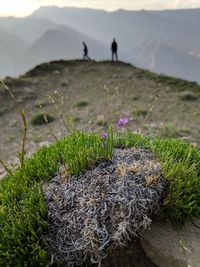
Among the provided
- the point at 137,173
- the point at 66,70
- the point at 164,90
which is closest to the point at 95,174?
the point at 137,173

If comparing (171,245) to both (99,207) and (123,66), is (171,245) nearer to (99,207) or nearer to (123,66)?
(99,207)

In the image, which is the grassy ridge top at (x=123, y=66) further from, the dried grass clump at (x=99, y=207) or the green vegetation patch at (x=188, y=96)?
the dried grass clump at (x=99, y=207)

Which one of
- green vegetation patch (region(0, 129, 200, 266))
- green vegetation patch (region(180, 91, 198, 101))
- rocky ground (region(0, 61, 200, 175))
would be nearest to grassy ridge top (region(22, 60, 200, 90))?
rocky ground (region(0, 61, 200, 175))

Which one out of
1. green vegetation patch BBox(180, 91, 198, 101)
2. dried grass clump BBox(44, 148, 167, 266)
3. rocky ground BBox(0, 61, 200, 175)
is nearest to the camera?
dried grass clump BBox(44, 148, 167, 266)

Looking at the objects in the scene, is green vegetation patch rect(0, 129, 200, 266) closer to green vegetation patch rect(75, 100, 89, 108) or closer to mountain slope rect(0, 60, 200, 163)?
mountain slope rect(0, 60, 200, 163)

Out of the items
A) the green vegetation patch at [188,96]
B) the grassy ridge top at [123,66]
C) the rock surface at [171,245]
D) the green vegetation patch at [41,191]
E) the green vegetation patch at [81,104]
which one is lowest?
the grassy ridge top at [123,66]

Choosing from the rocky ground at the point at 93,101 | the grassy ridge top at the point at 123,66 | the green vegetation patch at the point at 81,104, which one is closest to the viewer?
the rocky ground at the point at 93,101

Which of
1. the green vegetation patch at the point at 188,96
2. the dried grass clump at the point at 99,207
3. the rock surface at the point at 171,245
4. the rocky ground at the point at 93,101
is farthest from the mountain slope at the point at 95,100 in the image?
the rock surface at the point at 171,245
